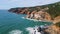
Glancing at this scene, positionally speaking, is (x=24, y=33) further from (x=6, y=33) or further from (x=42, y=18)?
(x=42, y=18)

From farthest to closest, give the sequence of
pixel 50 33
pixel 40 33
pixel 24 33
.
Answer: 1. pixel 24 33
2. pixel 40 33
3. pixel 50 33

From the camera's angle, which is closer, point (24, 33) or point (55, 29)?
point (55, 29)

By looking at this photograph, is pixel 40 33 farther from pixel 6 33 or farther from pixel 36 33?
pixel 6 33

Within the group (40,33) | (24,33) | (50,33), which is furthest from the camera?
(24,33)

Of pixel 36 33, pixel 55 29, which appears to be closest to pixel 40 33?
pixel 36 33

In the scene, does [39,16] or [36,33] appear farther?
[39,16]

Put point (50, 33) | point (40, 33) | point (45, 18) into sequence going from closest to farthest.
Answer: point (50, 33) < point (40, 33) < point (45, 18)

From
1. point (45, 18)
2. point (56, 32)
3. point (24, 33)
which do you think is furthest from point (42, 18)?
point (56, 32)

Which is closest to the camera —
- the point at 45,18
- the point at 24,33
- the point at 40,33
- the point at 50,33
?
the point at 50,33
